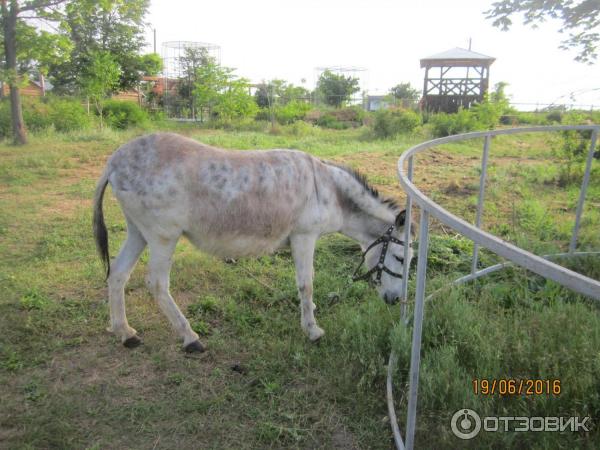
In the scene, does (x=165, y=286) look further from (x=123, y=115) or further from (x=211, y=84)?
(x=211, y=84)

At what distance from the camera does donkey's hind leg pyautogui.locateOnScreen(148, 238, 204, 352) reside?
11.1 feet

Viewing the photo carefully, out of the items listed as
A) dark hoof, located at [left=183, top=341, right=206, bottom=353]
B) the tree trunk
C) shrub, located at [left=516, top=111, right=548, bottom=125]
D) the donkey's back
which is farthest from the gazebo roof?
dark hoof, located at [left=183, top=341, right=206, bottom=353]

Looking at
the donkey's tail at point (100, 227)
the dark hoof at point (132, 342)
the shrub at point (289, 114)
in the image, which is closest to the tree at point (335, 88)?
the shrub at point (289, 114)

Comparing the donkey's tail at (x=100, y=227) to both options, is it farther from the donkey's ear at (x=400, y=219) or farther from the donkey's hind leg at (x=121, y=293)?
the donkey's ear at (x=400, y=219)

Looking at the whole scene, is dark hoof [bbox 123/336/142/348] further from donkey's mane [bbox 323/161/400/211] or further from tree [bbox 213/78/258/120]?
tree [bbox 213/78/258/120]

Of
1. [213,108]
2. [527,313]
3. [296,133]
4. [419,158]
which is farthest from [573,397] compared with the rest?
[213,108]

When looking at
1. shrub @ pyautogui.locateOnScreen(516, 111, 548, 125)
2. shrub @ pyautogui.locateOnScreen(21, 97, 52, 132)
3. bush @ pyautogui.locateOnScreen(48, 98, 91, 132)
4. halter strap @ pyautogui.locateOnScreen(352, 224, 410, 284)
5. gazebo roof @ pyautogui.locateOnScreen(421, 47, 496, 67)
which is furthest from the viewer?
gazebo roof @ pyautogui.locateOnScreen(421, 47, 496, 67)

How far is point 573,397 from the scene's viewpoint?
244cm

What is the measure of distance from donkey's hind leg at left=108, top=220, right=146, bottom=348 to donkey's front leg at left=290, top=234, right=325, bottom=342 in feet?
4.39

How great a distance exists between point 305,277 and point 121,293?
4.99 feet

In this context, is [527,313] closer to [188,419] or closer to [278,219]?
[278,219]

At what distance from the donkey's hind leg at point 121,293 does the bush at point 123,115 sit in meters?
16.3

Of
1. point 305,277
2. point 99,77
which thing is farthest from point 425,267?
point 99,77

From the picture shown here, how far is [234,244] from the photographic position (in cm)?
353
